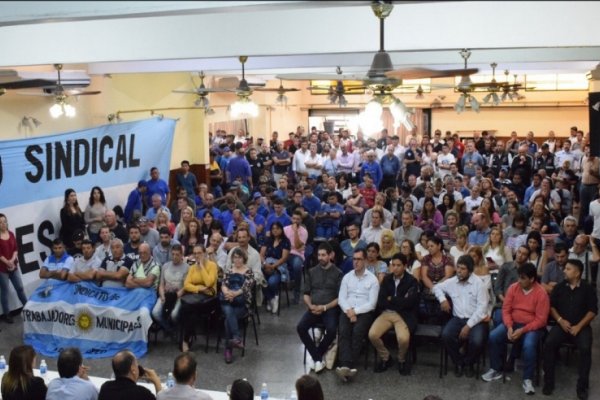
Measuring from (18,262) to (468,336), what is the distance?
5.10 metres

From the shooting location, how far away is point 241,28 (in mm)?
6242

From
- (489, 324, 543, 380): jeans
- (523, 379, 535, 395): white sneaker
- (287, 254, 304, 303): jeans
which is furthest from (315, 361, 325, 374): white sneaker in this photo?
(287, 254, 304, 303): jeans

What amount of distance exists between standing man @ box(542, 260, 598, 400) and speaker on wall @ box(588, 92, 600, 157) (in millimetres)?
4349

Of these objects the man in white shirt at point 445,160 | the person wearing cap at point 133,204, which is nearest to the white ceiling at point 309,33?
the person wearing cap at point 133,204

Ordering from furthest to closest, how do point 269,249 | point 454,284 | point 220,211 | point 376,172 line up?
point 376,172
point 220,211
point 269,249
point 454,284

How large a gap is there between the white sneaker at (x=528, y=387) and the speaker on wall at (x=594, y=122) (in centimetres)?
492

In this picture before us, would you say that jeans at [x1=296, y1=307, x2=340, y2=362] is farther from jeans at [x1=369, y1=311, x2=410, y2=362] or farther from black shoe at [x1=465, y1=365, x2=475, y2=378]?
black shoe at [x1=465, y1=365, x2=475, y2=378]

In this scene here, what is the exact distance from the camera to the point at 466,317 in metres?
6.27

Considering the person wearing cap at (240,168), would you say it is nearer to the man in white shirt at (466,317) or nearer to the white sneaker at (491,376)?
the man in white shirt at (466,317)

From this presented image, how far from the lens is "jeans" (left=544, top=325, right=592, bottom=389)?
19.1 feet

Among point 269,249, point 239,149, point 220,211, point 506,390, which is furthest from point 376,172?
point 506,390

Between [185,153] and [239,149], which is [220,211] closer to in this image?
[239,149]

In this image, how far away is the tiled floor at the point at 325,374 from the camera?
5957 mm

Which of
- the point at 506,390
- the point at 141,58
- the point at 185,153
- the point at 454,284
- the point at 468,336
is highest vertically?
the point at 141,58
